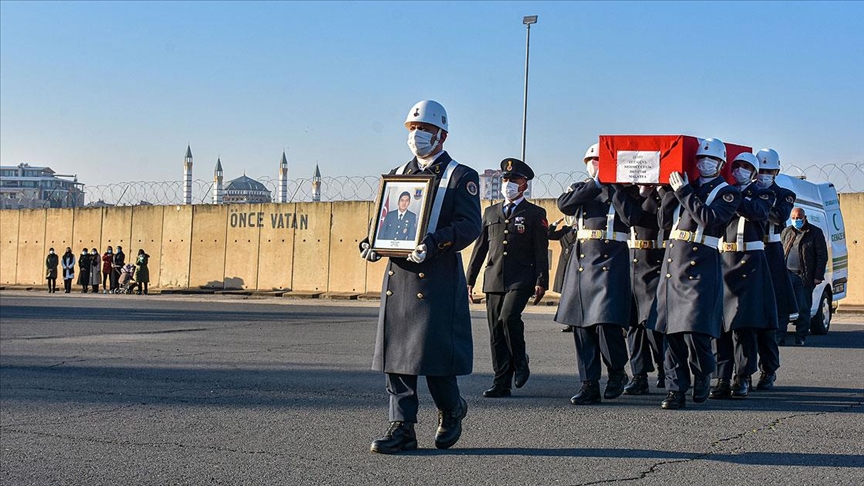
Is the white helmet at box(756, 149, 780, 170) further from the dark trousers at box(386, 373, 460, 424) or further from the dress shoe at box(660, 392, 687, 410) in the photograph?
the dark trousers at box(386, 373, 460, 424)

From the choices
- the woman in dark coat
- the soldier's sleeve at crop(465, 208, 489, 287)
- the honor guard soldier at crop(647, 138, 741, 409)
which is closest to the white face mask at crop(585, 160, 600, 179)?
the honor guard soldier at crop(647, 138, 741, 409)

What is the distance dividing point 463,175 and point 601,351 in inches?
110

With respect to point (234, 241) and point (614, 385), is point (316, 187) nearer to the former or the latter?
point (234, 241)

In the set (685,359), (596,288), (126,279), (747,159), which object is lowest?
(126,279)

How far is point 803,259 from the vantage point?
14.6m

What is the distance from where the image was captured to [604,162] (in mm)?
8273

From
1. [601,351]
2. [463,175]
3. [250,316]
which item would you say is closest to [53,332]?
[250,316]

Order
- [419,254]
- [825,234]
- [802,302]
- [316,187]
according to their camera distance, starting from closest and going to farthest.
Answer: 1. [419,254]
2. [802,302]
3. [825,234]
4. [316,187]

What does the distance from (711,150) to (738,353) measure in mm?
2043

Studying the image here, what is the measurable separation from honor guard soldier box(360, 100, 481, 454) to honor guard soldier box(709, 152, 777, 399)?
349cm

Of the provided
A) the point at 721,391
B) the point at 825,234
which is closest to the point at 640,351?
the point at 721,391

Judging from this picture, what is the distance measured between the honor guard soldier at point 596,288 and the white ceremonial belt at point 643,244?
1.23ft

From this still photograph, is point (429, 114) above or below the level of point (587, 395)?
above

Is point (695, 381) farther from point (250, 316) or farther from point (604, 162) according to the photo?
point (250, 316)
